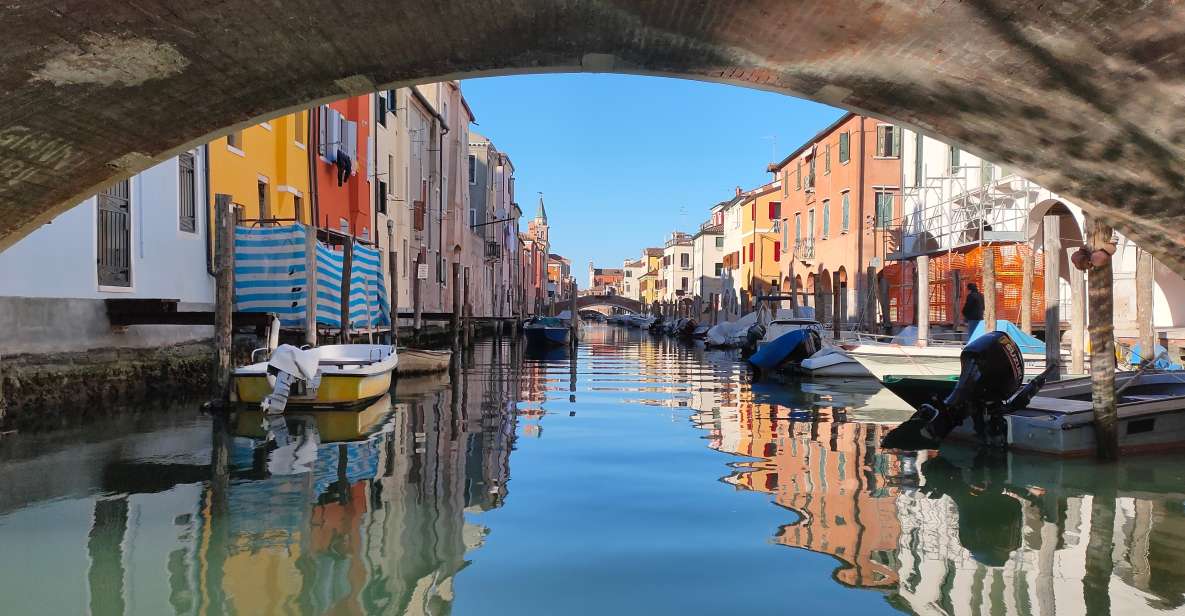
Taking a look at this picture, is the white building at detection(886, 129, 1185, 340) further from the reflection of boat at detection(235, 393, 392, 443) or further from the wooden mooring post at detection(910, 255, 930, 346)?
the reflection of boat at detection(235, 393, 392, 443)

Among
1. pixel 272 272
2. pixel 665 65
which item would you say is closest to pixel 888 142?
pixel 272 272

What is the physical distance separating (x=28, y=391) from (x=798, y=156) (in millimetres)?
30469

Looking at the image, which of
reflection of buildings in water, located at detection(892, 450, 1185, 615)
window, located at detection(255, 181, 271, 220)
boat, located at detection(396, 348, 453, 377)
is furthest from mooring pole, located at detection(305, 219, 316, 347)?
reflection of buildings in water, located at detection(892, 450, 1185, 615)

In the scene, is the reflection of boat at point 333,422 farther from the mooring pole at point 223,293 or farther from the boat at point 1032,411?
the boat at point 1032,411

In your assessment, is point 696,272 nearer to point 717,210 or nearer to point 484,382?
point 717,210

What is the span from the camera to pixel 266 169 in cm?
1692

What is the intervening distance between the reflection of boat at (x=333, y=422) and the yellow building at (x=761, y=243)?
2939 cm

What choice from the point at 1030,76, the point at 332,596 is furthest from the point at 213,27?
the point at 1030,76

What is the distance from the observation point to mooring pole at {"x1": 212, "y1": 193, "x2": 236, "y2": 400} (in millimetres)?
11195

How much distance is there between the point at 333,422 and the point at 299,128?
9.49 m

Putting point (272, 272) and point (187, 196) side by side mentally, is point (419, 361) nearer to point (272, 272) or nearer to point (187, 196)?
point (272, 272)

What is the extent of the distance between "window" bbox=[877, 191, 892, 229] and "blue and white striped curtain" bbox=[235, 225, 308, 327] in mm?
19244

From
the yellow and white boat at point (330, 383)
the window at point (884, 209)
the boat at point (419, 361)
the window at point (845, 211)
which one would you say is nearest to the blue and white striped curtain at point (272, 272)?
the yellow and white boat at point (330, 383)

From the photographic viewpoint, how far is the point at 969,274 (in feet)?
70.7
